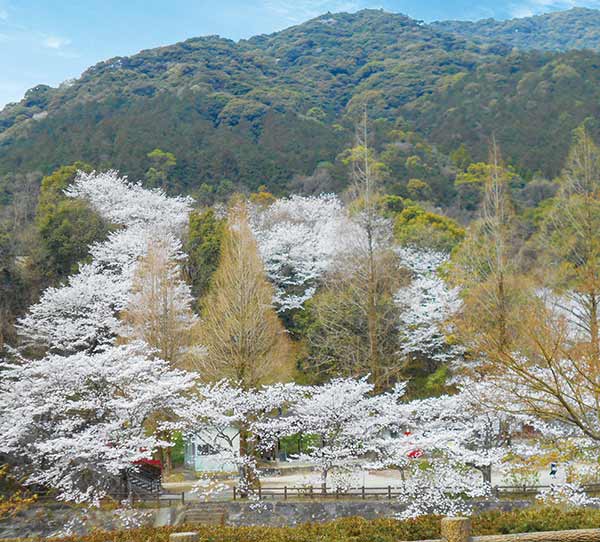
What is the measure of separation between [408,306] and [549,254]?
22.2 feet

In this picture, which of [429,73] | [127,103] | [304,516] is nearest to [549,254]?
[304,516]

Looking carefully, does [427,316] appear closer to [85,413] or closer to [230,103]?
[85,413]

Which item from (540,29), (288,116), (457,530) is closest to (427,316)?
(457,530)

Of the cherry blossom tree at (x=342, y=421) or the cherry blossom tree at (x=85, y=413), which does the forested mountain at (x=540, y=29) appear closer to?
the cherry blossom tree at (x=342, y=421)

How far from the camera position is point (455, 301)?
996 inches

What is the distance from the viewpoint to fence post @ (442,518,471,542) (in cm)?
552

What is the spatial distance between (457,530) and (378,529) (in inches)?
239

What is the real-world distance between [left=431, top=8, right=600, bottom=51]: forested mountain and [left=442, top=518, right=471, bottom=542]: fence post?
4989 inches

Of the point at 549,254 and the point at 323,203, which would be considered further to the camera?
the point at 323,203

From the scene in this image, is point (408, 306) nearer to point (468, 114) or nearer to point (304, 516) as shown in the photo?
point (304, 516)

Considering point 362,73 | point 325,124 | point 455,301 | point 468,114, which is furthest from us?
point 362,73

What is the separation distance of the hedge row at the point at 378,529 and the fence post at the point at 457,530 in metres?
4.44

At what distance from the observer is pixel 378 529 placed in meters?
11.1

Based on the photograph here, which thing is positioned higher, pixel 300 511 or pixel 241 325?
pixel 241 325
